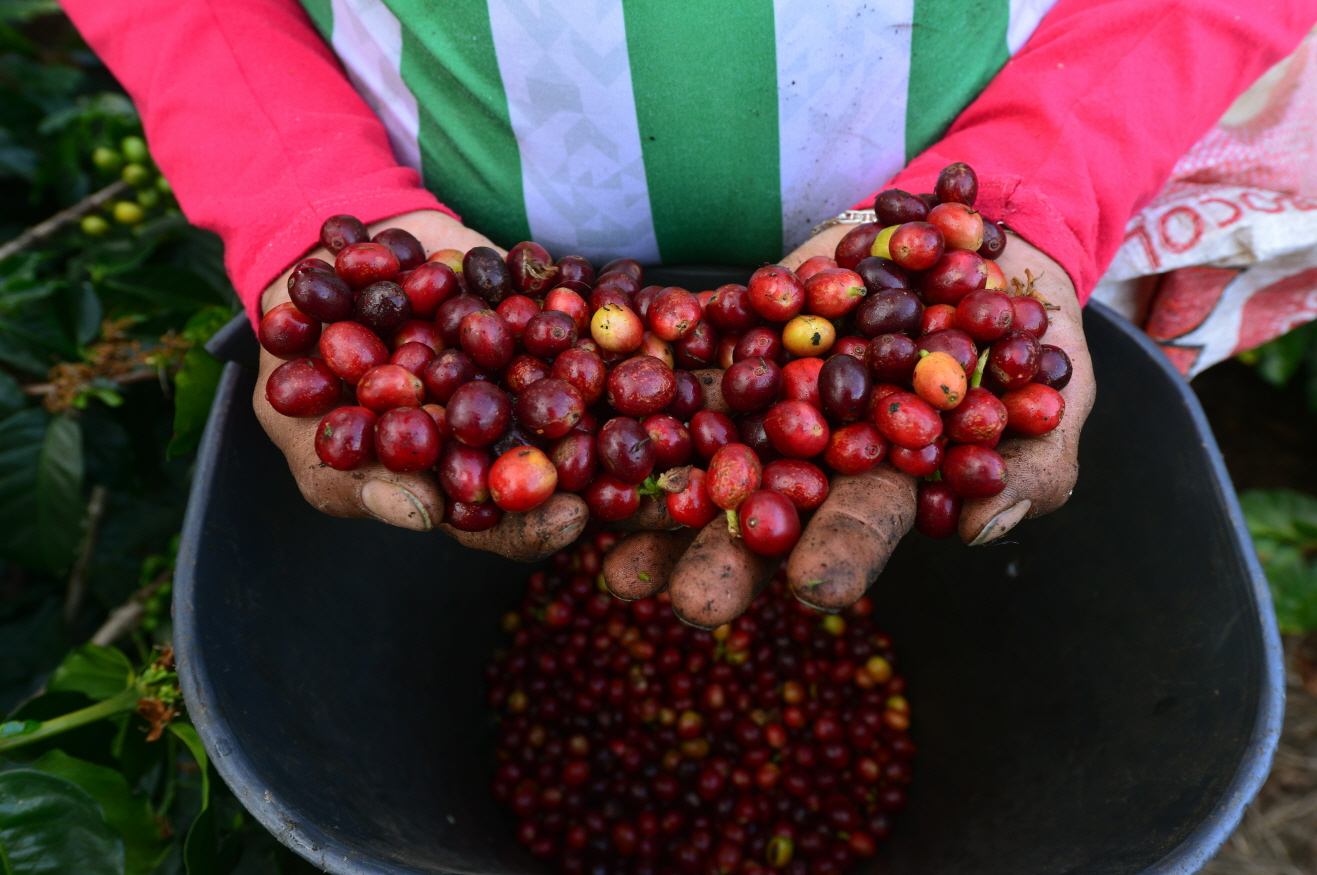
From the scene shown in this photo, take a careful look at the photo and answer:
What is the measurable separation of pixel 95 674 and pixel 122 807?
1.29 ft

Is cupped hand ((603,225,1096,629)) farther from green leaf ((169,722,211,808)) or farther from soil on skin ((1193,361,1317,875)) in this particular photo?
soil on skin ((1193,361,1317,875))

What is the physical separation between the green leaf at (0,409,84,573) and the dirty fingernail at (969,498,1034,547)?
254 centimetres

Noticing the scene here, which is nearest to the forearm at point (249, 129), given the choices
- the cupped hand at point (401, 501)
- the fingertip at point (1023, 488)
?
the cupped hand at point (401, 501)

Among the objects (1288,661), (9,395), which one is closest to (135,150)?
(9,395)

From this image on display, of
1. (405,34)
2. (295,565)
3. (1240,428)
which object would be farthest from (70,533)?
(1240,428)

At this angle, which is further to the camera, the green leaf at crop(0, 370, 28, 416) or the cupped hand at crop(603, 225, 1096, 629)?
the green leaf at crop(0, 370, 28, 416)

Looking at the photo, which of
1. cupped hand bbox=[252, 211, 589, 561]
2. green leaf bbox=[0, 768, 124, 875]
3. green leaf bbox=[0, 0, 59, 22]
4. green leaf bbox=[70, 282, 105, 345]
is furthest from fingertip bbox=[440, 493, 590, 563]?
green leaf bbox=[0, 0, 59, 22]

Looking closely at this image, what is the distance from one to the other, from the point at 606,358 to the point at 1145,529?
4.54 ft

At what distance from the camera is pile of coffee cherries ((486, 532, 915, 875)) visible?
8.27 feet

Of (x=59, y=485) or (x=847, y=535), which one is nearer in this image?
(x=847, y=535)

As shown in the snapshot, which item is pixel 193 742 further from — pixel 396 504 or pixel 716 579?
pixel 716 579

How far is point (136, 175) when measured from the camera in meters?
2.88

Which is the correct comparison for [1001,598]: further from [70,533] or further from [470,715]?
[70,533]

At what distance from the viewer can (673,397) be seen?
1.69 meters
